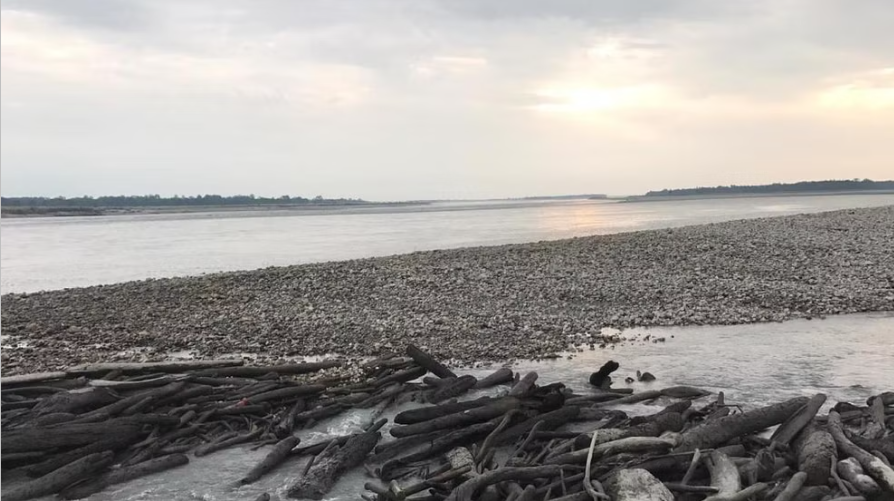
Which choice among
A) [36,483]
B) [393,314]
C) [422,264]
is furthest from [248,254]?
[36,483]

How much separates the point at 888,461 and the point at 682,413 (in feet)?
7.16

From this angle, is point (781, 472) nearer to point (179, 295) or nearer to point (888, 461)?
point (888, 461)

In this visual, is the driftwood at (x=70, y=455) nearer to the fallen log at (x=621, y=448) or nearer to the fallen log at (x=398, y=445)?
the fallen log at (x=398, y=445)

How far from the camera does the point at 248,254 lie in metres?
38.5

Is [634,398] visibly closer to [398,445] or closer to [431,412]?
[431,412]

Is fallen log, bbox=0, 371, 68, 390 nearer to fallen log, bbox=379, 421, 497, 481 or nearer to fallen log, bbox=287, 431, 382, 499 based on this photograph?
fallen log, bbox=287, 431, 382, 499

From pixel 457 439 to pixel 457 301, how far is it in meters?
11.2

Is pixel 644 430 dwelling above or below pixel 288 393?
above

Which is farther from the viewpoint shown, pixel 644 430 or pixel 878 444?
pixel 644 430

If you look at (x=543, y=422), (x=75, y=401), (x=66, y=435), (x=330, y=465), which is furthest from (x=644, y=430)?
(x=75, y=401)

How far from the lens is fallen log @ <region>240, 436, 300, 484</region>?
729cm

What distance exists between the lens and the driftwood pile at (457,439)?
5980 mm

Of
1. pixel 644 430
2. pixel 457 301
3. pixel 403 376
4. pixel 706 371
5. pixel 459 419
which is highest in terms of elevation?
pixel 644 430

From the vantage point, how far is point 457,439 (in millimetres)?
7570
